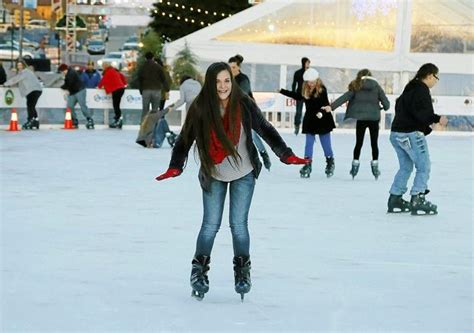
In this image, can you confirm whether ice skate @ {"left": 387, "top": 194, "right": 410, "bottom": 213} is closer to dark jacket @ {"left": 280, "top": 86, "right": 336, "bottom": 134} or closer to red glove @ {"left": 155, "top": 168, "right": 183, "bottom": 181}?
dark jacket @ {"left": 280, "top": 86, "right": 336, "bottom": 134}

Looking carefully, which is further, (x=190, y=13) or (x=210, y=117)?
(x=190, y=13)

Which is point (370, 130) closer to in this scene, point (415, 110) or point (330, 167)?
point (330, 167)

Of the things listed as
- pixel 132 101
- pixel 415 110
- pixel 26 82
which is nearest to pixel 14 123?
pixel 26 82

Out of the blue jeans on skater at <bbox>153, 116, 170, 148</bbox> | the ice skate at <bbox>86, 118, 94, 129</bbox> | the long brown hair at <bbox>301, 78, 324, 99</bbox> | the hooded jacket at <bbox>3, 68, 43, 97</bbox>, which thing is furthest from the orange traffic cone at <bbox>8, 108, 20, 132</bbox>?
the long brown hair at <bbox>301, 78, 324, 99</bbox>

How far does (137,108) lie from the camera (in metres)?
24.0

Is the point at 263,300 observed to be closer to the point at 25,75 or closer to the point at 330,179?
the point at 330,179

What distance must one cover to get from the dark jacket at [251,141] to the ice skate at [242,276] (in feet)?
1.46

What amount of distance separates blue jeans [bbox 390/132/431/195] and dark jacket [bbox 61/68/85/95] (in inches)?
516

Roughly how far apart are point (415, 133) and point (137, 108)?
1403 centimetres

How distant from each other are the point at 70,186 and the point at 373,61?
16061mm

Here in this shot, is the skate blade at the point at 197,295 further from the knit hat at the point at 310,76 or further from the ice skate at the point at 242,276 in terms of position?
the knit hat at the point at 310,76

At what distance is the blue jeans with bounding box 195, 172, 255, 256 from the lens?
636 centimetres

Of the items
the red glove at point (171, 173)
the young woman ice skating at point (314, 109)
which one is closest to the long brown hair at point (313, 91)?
the young woman ice skating at point (314, 109)

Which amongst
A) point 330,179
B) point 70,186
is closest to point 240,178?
point 70,186
